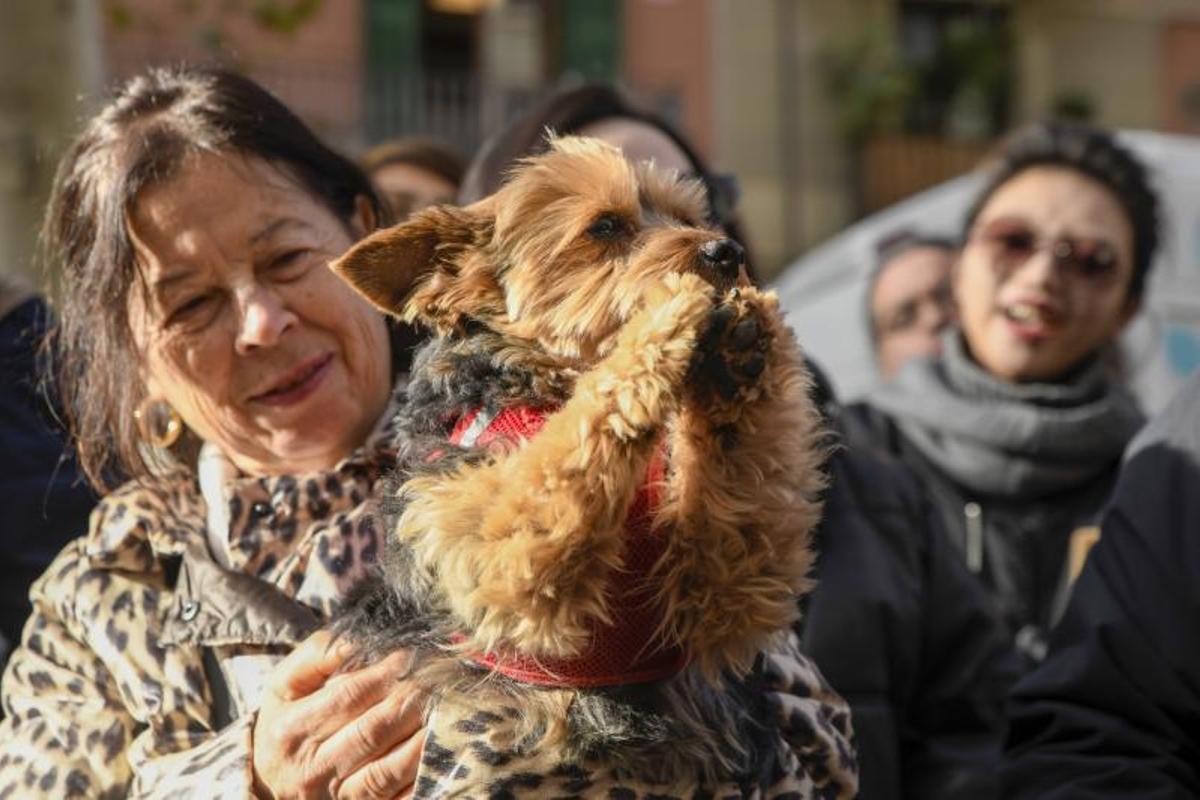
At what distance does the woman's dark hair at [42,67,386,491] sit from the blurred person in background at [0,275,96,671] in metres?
0.32

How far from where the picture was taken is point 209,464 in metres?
2.57

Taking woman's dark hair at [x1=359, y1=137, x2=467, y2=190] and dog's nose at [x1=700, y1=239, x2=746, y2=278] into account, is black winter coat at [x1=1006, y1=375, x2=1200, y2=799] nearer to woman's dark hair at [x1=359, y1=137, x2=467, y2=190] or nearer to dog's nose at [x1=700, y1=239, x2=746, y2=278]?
dog's nose at [x1=700, y1=239, x2=746, y2=278]

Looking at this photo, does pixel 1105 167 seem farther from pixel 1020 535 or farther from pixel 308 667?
pixel 308 667

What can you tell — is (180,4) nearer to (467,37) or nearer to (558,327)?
(558,327)

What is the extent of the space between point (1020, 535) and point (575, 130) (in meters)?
1.47

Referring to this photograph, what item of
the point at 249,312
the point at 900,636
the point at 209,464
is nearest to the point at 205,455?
the point at 209,464

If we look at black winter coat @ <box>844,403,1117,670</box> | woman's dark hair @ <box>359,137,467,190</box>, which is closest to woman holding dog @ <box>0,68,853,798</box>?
black winter coat @ <box>844,403,1117,670</box>

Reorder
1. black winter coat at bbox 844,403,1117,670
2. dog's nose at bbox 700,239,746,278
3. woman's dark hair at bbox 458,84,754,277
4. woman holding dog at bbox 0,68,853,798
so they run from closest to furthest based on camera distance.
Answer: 1. dog's nose at bbox 700,239,746,278
2. woman holding dog at bbox 0,68,853,798
3. woman's dark hair at bbox 458,84,754,277
4. black winter coat at bbox 844,403,1117,670

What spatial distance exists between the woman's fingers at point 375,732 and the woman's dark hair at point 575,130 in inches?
55.1

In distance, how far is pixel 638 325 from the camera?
1886 millimetres

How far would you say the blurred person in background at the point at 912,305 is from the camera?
5.65 metres

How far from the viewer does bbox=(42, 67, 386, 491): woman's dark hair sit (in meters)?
2.47

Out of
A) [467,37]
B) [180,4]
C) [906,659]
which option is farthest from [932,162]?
[906,659]

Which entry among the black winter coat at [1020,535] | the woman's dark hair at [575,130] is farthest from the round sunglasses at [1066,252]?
the woman's dark hair at [575,130]
